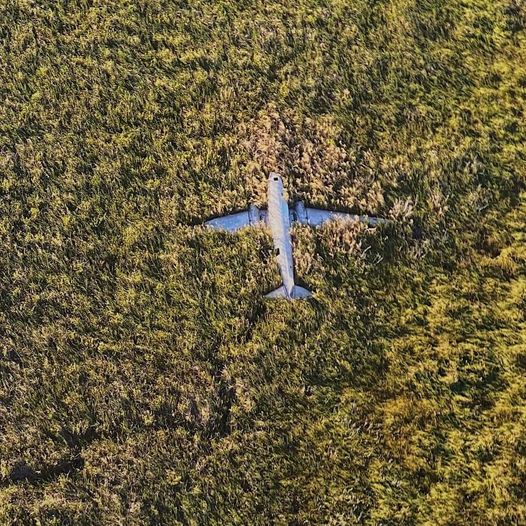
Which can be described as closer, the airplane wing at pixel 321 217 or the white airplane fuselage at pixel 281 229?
the white airplane fuselage at pixel 281 229

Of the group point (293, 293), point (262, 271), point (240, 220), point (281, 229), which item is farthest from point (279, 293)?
point (240, 220)

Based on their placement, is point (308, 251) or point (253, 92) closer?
point (308, 251)

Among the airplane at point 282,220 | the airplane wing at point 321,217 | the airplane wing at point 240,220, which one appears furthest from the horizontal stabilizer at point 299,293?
the airplane wing at point 240,220

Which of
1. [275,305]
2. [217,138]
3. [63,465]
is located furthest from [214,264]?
[63,465]

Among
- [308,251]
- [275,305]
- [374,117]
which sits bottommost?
[275,305]

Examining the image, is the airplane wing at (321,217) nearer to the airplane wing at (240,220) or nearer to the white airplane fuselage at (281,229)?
the white airplane fuselage at (281,229)

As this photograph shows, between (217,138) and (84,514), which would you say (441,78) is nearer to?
(217,138)

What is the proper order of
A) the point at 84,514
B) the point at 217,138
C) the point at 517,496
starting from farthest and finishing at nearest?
the point at 217,138, the point at 84,514, the point at 517,496
